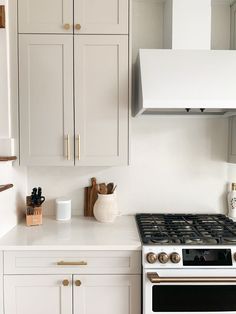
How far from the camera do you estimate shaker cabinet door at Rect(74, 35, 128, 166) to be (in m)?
1.85

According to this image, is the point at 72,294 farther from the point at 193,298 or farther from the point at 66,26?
the point at 66,26

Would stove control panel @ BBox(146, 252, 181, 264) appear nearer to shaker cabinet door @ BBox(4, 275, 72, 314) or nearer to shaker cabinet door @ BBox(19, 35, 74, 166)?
shaker cabinet door @ BBox(4, 275, 72, 314)

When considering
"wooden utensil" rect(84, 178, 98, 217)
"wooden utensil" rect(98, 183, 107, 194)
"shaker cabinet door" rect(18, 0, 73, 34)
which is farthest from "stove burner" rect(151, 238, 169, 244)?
"shaker cabinet door" rect(18, 0, 73, 34)

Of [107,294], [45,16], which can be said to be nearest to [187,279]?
[107,294]

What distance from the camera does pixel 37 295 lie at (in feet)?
5.25

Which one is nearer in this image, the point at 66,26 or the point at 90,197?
the point at 66,26

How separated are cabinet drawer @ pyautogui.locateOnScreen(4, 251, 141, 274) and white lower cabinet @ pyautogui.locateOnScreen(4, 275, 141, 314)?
0.03 meters

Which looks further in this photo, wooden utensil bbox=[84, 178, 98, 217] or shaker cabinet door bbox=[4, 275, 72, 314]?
wooden utensil bbox=[84, 178, 98, 217]

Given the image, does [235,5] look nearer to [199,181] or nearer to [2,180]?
[199,181]

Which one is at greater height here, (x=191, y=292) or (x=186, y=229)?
(x=186, y=229)

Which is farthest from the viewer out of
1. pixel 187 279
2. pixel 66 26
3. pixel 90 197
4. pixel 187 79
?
pixel 90 197

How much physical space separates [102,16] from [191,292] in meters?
1.82

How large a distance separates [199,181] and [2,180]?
1.50 metres

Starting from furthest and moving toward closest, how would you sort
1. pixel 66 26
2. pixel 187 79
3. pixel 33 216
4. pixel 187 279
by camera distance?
pixel 33 216, pixel 66 26, pixel 187 79, pixel 187 279
